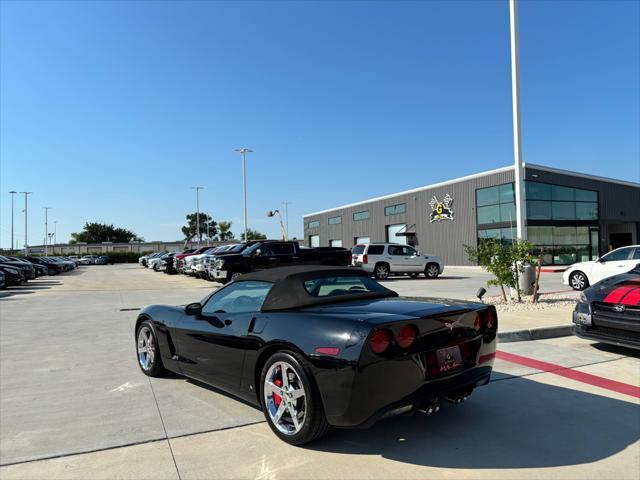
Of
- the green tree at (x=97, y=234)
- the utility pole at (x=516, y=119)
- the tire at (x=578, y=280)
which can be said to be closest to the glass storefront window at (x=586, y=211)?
the tire at (x=578, y=280)

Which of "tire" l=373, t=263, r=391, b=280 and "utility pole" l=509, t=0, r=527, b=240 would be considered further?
"tire" l=373, t=263, r=391, b=280

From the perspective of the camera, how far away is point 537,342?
7555 millimetres

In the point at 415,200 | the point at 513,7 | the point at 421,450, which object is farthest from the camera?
the point at 415,200

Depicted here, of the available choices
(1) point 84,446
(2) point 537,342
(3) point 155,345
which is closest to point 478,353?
(1) point 84,446

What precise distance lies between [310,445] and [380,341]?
1023mm

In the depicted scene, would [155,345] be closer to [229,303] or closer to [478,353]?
[229,303]

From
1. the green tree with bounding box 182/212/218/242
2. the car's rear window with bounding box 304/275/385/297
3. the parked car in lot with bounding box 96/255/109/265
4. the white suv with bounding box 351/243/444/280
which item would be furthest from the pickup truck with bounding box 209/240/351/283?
the green tree with bounding box 182/212/218/242

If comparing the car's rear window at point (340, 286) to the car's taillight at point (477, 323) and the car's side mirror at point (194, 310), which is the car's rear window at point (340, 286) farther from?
the car's side mirror at point (194, 310)

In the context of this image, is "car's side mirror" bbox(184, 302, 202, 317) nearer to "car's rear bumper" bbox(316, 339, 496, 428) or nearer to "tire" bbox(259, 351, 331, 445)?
"tire" bbox(259, 351, 331, 445)

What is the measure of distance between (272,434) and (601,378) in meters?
3.94

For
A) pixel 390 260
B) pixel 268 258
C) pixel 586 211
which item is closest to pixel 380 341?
pixel 268 258

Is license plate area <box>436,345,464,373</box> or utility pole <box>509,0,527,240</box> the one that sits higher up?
utility pole <box>509,0,527,240</box>

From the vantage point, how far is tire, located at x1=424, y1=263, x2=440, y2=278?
2323 cm

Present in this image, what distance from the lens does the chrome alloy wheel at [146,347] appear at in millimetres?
5611
